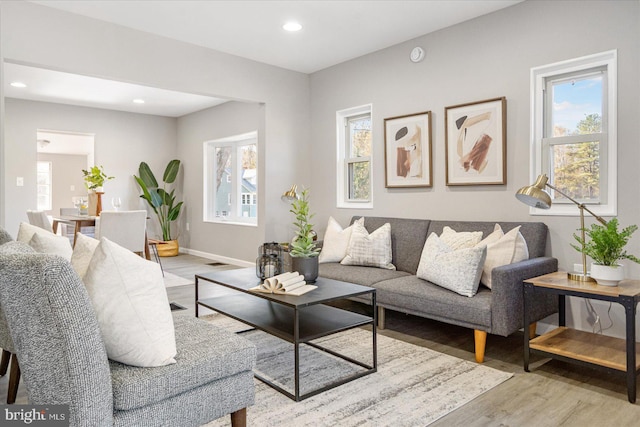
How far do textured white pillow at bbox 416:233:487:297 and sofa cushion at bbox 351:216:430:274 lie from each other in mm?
603

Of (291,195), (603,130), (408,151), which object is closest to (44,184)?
(291,195)

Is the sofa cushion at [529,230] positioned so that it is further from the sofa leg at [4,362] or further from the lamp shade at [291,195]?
the sofa leg at [4,362]

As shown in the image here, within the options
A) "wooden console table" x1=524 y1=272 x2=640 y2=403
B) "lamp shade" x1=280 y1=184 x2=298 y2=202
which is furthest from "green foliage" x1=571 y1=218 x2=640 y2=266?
"lamp shade" x1=280 y1=184 x2=298 y2=202

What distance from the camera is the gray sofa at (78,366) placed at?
4.13 feet

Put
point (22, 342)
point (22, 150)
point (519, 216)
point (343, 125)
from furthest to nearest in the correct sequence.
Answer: point (22, 150)
point (343, 125)
point (519, 216)
point (22, 342)

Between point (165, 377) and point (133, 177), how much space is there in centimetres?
660

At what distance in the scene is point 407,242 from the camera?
383 centimetres

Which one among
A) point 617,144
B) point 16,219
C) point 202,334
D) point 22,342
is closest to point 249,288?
point 202,334

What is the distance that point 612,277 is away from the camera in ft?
7.84

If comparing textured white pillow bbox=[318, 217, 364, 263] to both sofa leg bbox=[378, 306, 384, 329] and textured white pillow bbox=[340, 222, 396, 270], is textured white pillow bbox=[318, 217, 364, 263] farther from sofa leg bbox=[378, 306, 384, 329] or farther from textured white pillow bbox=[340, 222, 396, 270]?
sofa leg bbox=[378, 306, 384, 329]

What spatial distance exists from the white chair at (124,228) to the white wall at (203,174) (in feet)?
5.37

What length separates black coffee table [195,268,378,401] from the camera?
2.26 meters

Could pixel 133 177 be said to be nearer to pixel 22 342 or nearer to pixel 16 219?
pixel 16 219

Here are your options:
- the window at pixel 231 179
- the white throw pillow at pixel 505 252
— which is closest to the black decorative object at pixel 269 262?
the white throw pillow at pixel 505 252
